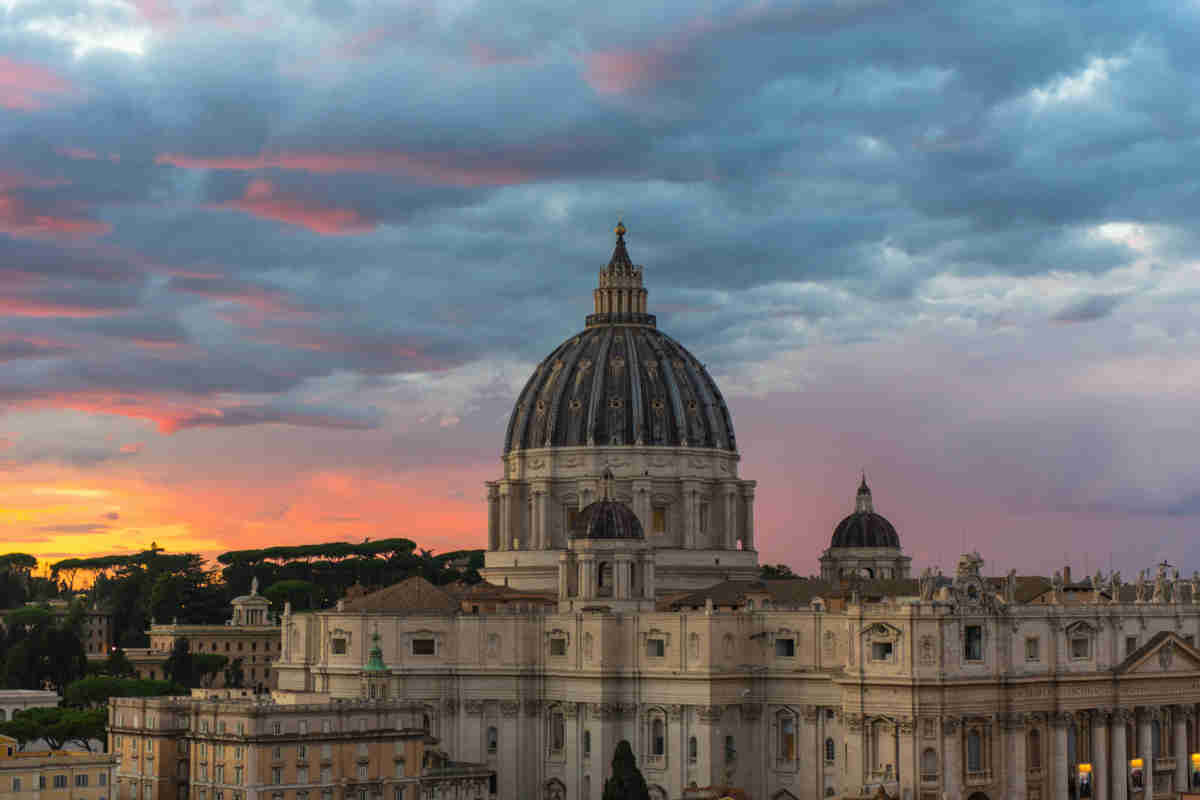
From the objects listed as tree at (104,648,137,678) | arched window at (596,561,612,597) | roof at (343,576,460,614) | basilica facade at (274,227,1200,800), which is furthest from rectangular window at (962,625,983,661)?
tree at (104,648,137,678)

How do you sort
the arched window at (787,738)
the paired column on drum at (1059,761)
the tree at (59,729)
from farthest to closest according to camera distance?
the tree at (59,729)
the arched window at (787,738)
the paired column on drum at (1059,761)

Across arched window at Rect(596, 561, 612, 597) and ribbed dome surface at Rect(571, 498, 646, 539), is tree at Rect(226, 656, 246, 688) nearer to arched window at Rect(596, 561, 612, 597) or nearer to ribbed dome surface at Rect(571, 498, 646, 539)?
ribbed dome surface at Rect(571, 498, 646, 539)

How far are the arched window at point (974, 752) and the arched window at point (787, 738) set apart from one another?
378 inches

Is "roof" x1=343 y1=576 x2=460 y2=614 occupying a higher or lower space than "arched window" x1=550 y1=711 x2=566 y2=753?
higher

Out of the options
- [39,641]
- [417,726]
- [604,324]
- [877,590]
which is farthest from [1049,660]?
[39,641]

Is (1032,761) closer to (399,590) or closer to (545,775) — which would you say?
(545,775)

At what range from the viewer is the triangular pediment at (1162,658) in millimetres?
114500

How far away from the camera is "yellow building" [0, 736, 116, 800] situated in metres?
96.9

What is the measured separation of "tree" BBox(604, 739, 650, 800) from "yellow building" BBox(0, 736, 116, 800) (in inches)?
865

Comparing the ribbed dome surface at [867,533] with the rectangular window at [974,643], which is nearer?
the rectangular window at [974,643]

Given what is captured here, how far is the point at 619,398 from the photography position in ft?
466

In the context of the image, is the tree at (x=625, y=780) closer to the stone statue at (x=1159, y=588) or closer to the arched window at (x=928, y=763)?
the arched window at (x=928, y=763)

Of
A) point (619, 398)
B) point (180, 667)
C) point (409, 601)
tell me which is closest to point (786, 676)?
point (409, 601)

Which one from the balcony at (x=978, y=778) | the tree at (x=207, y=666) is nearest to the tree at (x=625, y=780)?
the balcony at (x=978, y=778)
